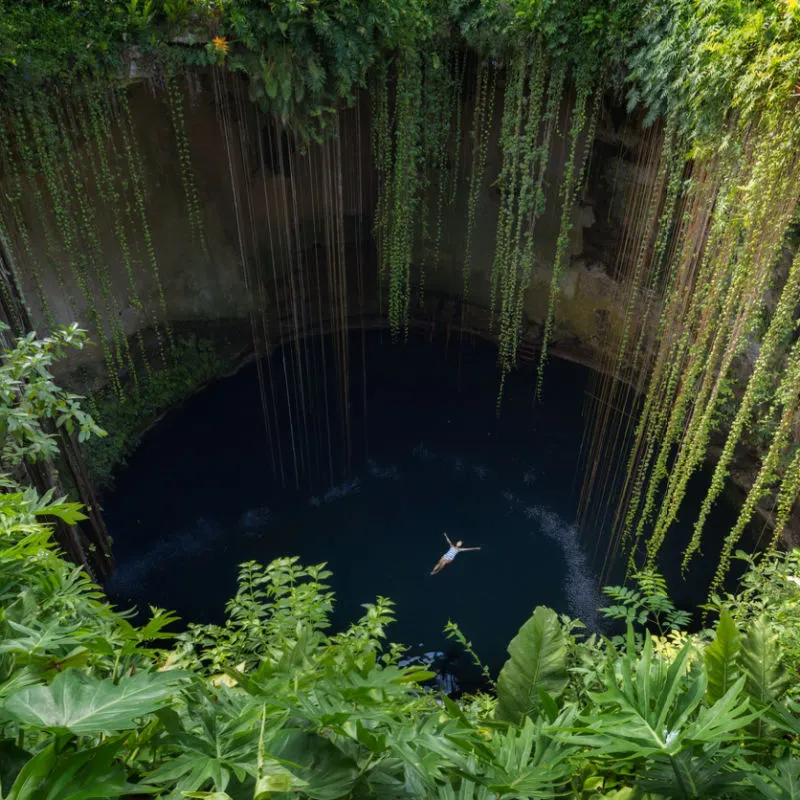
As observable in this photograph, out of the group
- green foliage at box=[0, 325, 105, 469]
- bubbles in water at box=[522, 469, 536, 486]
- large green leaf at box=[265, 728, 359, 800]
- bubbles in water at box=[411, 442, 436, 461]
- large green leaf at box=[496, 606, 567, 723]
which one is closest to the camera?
large green leaf at box=[265, 728, 359, 800]

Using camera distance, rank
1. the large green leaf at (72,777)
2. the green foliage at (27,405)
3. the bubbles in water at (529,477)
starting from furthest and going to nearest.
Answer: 1. the bubbles in water at (529,477)
2. the green foliage at (27,405)
3. the large green leaf at (72,777)

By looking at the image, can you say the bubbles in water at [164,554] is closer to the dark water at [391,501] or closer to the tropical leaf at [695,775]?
the dark water at [391,501]

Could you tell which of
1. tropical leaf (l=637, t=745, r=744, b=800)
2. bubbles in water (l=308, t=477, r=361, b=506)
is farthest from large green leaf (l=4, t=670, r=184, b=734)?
bubbles in water (l=308, t=477, r=361, b=506)

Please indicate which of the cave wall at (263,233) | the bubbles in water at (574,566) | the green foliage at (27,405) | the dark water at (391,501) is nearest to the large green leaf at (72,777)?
the green foliage at (27,405)

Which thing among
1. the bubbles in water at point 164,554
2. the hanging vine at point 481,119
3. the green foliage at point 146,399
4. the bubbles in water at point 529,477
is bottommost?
the bubbles in water at point 164,554

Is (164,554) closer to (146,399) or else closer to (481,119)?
(146,399)

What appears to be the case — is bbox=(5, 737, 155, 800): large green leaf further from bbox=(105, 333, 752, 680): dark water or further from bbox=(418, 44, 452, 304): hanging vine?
bbox=(418, 44, 452, 304): hanging vine

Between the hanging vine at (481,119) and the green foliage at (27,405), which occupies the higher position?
the hanging vine at (481,119)
